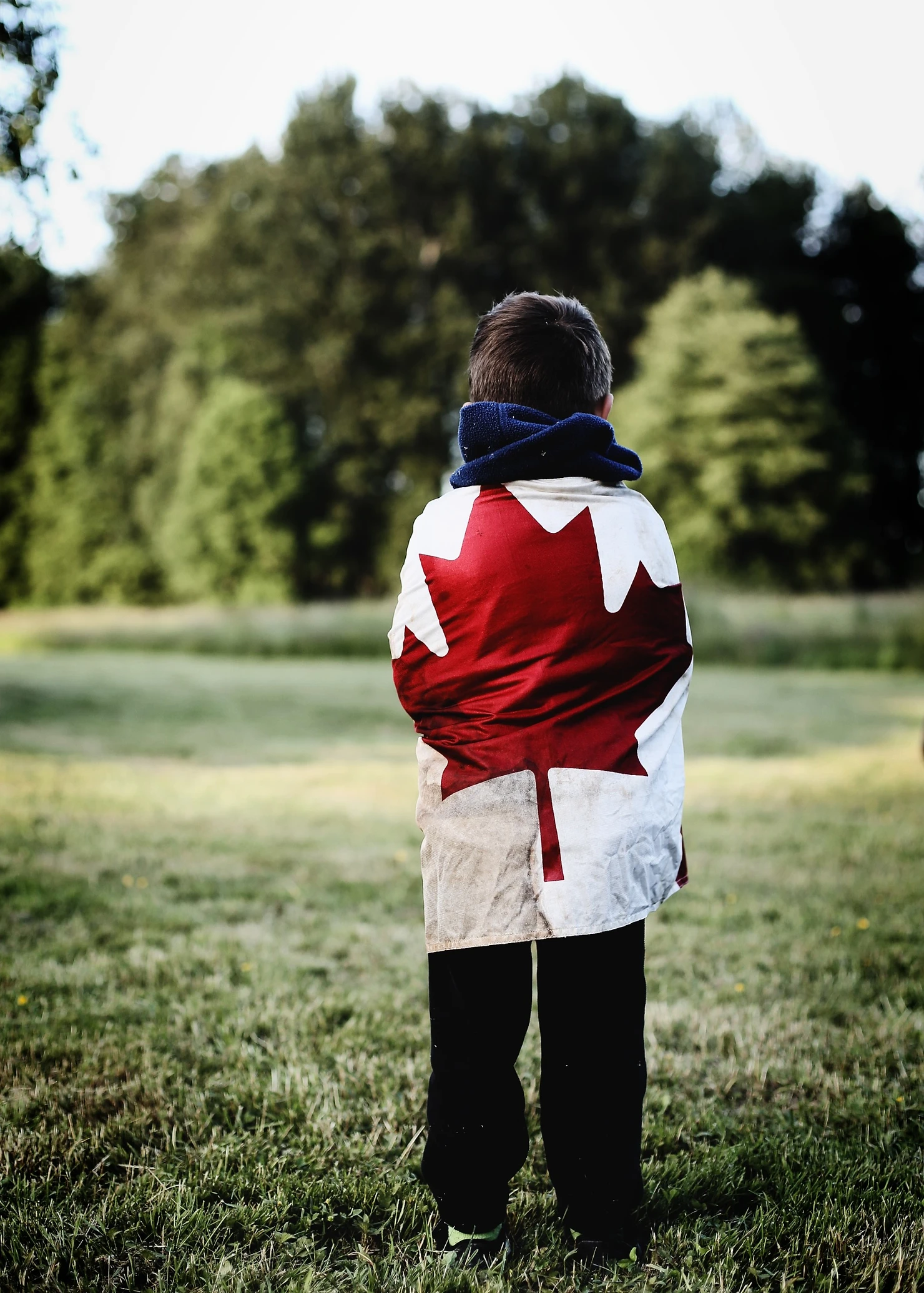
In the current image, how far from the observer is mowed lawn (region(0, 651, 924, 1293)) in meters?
2.11

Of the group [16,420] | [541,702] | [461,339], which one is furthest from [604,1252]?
[16,420]

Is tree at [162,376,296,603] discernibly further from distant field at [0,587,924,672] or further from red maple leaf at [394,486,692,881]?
red maple leaf at [394,486,692,881]

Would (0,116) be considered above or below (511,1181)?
above

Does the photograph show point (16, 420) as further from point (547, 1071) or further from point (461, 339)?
point (547, 1071)

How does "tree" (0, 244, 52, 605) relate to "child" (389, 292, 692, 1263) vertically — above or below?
above

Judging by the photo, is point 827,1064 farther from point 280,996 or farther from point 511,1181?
point 280,996

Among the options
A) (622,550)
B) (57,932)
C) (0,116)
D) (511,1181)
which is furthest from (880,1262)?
(0,116)

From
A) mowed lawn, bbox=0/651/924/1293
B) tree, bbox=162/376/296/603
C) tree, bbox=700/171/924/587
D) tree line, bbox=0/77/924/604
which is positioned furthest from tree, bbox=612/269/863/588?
mowed lawn, bbox=0/651/924/1293

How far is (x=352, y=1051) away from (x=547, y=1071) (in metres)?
1.17

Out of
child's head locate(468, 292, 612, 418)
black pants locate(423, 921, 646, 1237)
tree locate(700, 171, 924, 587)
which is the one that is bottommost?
black pants locate(423, 921, 646, 1237)

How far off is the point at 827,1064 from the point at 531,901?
1691 mm

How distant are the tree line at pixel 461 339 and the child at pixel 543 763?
1010 inches

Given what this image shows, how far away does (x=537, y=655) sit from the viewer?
73.7 inches

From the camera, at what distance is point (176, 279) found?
Result: 33.4 metres
